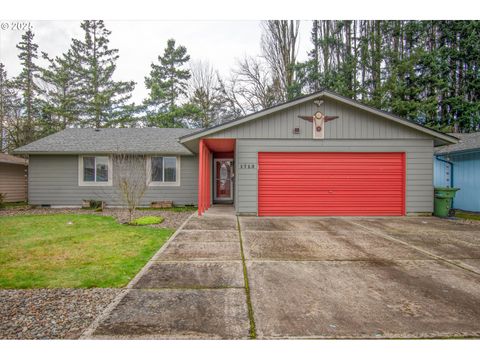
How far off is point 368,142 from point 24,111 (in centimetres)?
2768

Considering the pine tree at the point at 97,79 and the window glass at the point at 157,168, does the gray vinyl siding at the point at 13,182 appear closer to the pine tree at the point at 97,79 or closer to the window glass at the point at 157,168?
the window glass at the point at 157,168

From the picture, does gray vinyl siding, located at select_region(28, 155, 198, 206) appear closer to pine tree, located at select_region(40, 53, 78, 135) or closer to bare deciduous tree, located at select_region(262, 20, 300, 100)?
pine tree, located at select_region(40, 53, 78, 135)

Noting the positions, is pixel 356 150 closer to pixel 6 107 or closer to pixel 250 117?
pixel 250 117

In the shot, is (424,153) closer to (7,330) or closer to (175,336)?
(175,336)

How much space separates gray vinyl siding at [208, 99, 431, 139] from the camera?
9242 mm

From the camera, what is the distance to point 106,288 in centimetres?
329

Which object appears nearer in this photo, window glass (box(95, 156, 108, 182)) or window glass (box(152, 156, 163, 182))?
window glass (box(95, 156, 108, 182))

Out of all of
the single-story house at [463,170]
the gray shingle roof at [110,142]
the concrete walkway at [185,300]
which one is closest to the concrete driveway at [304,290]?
the concrete walkway at [185,300]

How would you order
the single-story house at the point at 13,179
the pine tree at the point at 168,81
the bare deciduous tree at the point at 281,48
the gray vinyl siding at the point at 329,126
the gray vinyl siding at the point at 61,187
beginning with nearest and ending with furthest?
the gray vinyl siding at the point at 329,126 < the gray vinyl siding at the point at 61,187 < the single-story house at the point at 13,179 < the bare deciduous tree at the point at 281,48 < the pine tree at the point at 168,81

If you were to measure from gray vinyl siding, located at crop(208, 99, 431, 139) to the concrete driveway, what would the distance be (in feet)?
14.3

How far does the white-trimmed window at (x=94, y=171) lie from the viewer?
1212 cm

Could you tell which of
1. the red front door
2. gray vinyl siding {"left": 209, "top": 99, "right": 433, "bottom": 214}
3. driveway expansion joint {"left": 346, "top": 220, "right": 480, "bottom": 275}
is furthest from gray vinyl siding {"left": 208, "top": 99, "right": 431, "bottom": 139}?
the red front door

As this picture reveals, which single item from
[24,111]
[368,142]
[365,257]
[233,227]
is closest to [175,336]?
[365,257]

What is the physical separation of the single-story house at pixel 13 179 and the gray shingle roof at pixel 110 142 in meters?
3.34
